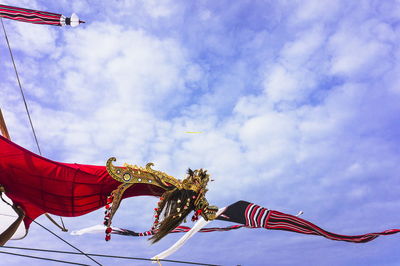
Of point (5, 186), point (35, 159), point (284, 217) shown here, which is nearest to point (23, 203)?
point (5, 186)

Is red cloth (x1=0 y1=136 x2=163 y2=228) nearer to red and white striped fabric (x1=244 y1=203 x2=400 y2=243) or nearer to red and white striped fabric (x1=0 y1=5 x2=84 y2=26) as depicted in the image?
red and white striped fabric (x1=244 y1=203 x2=400 y2=243)

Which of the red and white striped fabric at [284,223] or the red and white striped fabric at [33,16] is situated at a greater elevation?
the red and white striped fabric at [33,16]

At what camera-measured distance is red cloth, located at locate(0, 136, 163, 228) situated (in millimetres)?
7527

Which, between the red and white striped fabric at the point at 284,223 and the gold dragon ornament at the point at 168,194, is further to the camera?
the gold dragon ornament at the point at 168,194

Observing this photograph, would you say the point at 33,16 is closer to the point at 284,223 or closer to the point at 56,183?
the point at 56,183

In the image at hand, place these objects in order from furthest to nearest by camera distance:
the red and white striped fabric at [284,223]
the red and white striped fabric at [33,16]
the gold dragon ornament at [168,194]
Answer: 1. the red and white striped fabric at [33,16]
2. the gold dragon ornament at [168,194]
3. the red and white striped fabric at [284,223]

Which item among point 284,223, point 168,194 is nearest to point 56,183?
point 168,194

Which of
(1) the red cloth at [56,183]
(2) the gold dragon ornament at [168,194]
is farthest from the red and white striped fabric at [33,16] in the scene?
(2) the gold dragon ornament at [168,194]

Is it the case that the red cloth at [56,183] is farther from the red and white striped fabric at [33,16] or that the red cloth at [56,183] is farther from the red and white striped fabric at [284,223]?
the red and white striped fabric at [33,16]

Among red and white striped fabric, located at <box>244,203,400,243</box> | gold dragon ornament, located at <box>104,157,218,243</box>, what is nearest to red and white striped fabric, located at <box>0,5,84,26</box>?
gold dragon ornament, located at <box>104,157,218,243</box>

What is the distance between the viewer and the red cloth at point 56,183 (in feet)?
24.7

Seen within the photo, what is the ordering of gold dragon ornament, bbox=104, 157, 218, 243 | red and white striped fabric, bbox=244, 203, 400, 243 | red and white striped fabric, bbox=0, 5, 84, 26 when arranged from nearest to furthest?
red and white striped fabric, bbox=244, 203, 400, 243 < gold dragon ornament, bbox=104, 157, 218, 243 < red and white striped fabric, bbox=0, 5, 84, 26

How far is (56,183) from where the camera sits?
25.4ft

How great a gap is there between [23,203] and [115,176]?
2812mm
